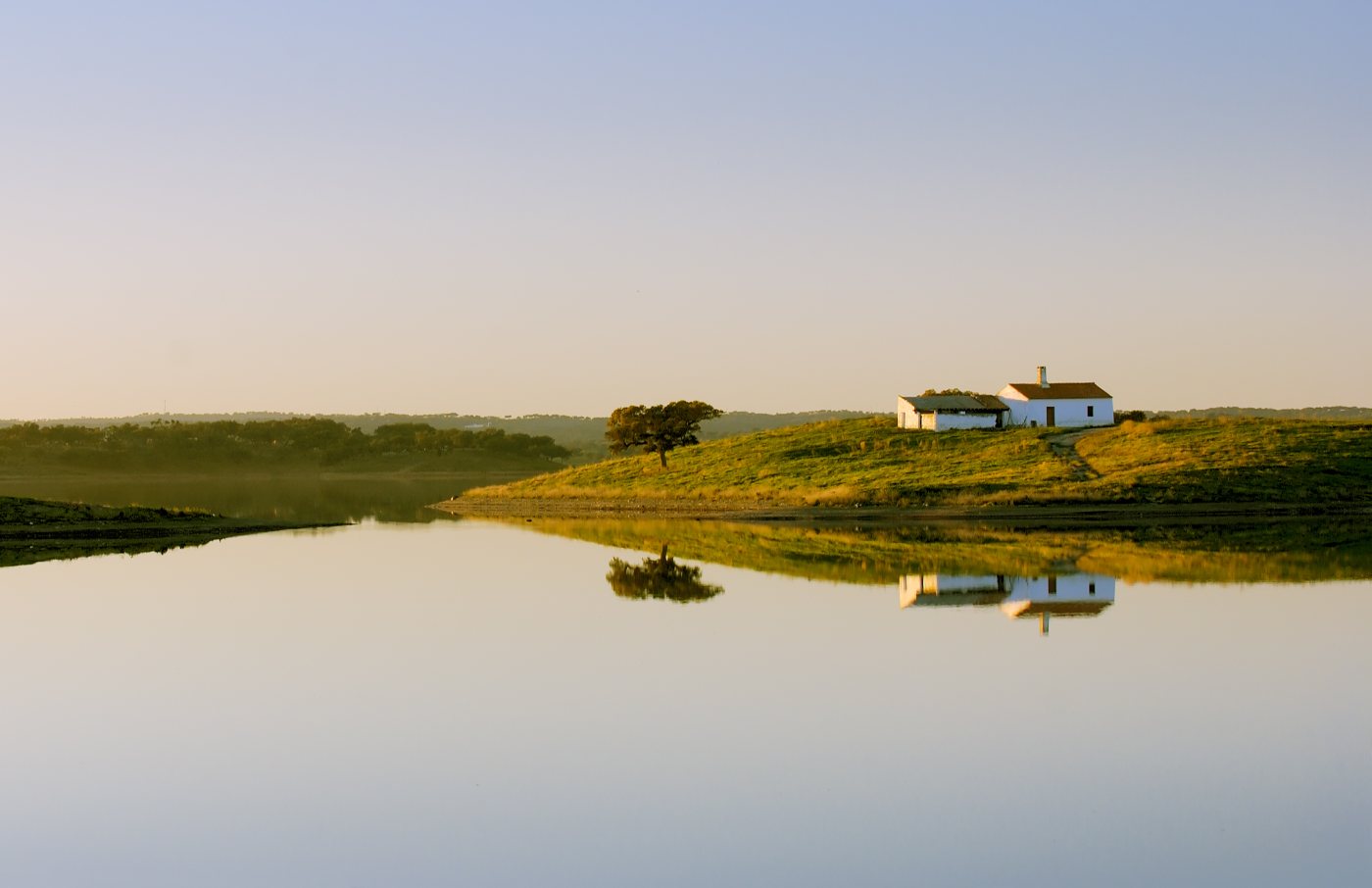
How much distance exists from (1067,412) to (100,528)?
6939 centimetres

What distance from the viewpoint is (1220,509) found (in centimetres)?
7412

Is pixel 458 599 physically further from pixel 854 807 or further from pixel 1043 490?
pixel 1043 490

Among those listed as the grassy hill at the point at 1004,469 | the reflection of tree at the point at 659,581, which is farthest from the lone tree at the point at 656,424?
the reflection of tree at the point at 659,581

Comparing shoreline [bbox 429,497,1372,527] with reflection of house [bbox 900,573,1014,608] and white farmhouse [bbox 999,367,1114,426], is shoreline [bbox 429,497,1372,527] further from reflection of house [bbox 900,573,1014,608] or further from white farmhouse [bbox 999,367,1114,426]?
white farmhouse [bbox 999,367,1114,426]

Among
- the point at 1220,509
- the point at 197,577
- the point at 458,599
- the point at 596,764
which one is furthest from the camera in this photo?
the point at 1220,509

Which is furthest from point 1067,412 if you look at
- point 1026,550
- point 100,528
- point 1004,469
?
point 100,528

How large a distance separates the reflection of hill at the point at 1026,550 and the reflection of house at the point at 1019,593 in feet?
4.54

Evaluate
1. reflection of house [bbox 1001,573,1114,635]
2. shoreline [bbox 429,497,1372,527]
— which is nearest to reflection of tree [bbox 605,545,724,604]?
reflection of house [bbox 1001,573,1114,635]

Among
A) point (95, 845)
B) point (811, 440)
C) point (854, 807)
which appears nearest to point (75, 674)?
point (95, 845)

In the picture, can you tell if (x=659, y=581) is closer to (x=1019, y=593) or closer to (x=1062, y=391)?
(x=1019, y=593)

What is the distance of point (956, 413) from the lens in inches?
4313

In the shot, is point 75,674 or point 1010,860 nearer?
point 1010,860

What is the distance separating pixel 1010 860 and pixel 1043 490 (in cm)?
6600

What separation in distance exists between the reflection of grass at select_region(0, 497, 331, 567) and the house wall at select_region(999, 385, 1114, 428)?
5754 cm
